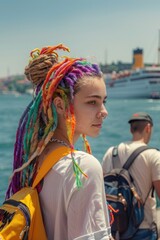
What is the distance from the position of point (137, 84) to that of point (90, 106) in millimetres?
67339

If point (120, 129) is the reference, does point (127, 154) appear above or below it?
above

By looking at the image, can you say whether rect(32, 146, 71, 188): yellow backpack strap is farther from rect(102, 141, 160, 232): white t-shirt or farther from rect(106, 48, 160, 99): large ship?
rect(106, 48, 160, 99): large ship

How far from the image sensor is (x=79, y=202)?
1.36 m

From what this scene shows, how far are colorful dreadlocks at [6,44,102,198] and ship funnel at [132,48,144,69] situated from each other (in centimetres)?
7536

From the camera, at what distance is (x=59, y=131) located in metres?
1.55

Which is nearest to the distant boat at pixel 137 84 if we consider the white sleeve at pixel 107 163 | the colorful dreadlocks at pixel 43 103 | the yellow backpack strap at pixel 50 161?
the white sleeve at pixel 107 163

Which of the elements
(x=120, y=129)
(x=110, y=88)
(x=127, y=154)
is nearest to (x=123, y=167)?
(x=127, y=154)

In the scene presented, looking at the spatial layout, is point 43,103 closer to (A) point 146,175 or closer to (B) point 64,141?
(B) point 64,141

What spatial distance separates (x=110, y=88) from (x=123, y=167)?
7103 cm

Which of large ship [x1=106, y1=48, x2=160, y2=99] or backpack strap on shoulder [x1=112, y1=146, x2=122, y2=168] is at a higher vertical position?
backpack strap on shoulder [x1=112, y1=146, x2=122, y2=168]

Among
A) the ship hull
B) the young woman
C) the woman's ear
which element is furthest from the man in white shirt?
the ship hull

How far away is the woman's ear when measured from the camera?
1.50m

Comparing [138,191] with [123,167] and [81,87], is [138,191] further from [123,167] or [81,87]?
[81,87]

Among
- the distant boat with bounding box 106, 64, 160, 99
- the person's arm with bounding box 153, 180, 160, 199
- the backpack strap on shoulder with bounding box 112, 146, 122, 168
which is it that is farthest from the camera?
the distant boat with bounding box 106, 64, 160, 99
